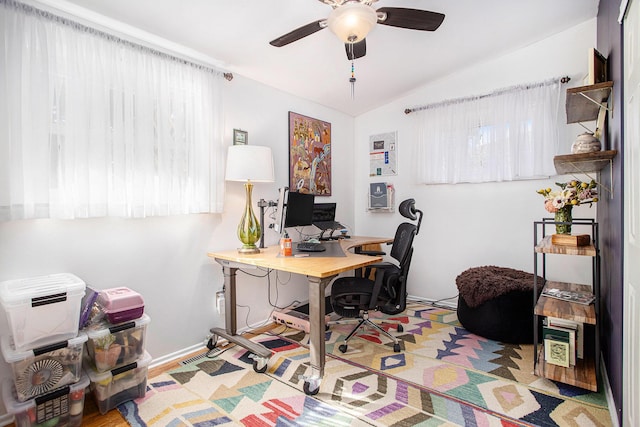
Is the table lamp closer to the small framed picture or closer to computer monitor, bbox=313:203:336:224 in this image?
the small framed picture

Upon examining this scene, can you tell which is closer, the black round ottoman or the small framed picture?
the black round ottoman

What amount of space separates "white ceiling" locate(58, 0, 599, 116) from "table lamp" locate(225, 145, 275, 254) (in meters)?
0.80

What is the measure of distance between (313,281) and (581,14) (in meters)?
3.10

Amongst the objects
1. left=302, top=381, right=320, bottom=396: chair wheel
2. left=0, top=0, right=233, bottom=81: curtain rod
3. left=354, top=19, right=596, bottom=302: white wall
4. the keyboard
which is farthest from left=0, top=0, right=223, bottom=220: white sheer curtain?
left=354, top=19, right=596, bottom=302: white wall

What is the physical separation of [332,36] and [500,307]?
258cm

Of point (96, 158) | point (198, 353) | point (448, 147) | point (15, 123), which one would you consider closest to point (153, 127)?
point (96, 158)

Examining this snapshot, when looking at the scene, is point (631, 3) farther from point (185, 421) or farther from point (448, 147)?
point (185, 421)

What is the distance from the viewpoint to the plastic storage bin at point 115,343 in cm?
182

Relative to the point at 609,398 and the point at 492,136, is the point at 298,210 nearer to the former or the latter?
the point at 492,136

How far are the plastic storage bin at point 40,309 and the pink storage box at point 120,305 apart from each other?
162 millimetres

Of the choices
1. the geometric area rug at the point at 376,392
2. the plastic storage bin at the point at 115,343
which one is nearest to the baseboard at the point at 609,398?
the geometric area rug at the point at 376,392

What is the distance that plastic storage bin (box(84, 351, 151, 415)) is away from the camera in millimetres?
1802

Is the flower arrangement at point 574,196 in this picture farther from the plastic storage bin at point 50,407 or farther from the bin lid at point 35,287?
the plastic storage bin at point 50,407

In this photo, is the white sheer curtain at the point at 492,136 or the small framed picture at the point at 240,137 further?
the white sheer curtain at the point at 492,136
